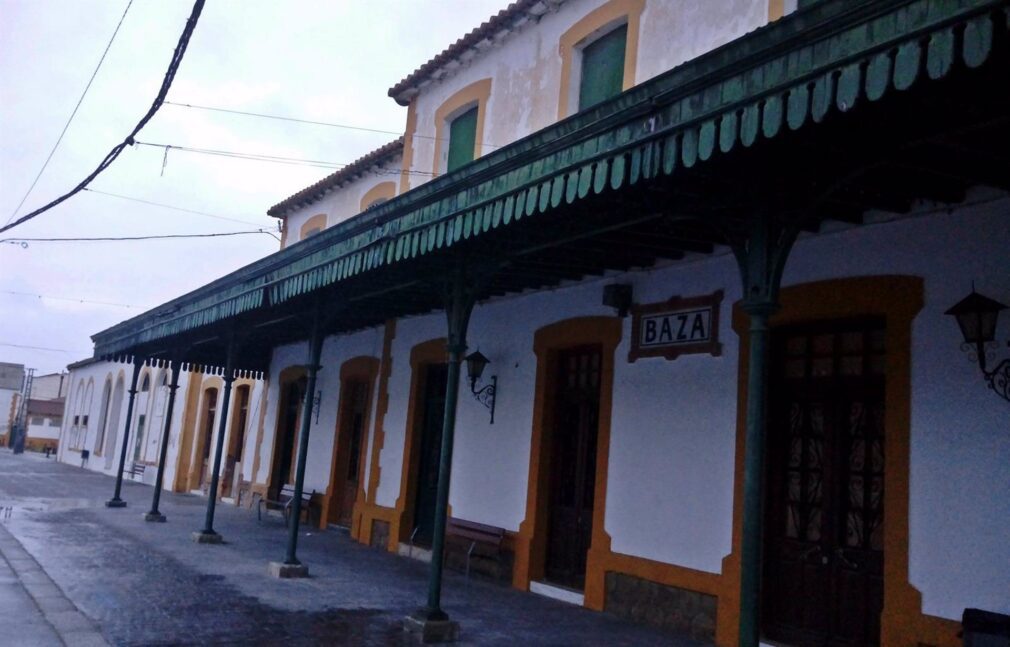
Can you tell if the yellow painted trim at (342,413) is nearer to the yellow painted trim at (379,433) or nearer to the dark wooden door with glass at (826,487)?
the yellow painted trim at (379,433)

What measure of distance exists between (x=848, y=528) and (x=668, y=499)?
153 centimetres

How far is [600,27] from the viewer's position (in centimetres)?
902

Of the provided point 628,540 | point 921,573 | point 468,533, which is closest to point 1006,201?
point 921,573

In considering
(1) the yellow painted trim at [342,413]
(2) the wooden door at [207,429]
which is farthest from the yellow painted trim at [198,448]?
(1) the yellow painted trim at [342,413]

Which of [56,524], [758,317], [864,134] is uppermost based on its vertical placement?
[864,134]

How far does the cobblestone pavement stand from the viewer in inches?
240

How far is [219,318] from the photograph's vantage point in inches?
395

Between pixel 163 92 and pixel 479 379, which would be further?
pixel 479 379

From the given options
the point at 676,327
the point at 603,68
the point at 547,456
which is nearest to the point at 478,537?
the point at 547,456

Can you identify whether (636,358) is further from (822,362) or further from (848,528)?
(848,528)

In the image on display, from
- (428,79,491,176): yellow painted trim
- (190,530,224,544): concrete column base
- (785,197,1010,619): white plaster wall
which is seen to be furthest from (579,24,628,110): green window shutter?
(190,530,224,544): concrete column base

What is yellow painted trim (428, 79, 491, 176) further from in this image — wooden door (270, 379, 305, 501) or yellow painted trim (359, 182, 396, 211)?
wooden door (270, 379, 305, 501)

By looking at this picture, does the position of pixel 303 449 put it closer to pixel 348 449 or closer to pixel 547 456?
pixel 547 456

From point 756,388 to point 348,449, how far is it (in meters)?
9.77
